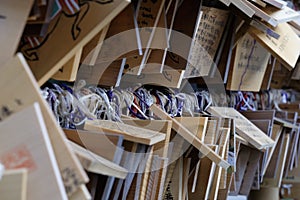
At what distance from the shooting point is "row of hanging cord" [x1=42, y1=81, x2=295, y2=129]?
1133 millimetres

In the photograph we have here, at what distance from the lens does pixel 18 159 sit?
2.64 ft

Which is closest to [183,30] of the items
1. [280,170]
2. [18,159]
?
[18,159]

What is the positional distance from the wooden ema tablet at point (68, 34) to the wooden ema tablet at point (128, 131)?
190mm

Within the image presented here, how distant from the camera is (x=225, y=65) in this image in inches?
63.5

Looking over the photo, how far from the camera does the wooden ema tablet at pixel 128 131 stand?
1059 mm

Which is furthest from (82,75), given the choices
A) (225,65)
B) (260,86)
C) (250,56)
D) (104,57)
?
(260,86)

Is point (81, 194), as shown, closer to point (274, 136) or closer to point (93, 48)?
point (93, 48)

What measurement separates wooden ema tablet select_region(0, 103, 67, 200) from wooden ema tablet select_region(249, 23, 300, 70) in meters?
0.93

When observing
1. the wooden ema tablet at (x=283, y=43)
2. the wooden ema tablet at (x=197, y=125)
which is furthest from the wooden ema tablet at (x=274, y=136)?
the wooden ema tablet at (x=197, y=125)

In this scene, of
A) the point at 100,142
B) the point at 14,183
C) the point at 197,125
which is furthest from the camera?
the point at 197,125

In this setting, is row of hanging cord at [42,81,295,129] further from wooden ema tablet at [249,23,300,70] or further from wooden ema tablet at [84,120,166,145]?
wooden ema tablet at [249,23,300,70]

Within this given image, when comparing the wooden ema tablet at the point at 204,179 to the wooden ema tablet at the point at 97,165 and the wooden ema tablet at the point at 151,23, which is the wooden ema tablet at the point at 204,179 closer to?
the wooden ema tablet at the point at 151,23

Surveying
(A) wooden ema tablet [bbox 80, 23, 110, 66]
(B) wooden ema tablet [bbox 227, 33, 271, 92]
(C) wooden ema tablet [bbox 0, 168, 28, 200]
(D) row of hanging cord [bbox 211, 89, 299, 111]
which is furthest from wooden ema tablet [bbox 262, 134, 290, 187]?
(C) wooden ema tablet [bbox 0, 168, 28, 200]

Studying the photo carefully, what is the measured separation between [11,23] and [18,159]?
0.25m
